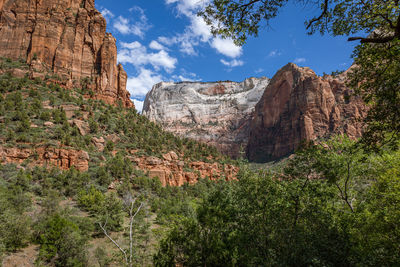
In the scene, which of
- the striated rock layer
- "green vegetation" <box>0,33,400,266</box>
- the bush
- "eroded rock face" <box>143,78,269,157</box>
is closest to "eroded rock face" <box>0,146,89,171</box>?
"green vegetation" <box>0,33,400,266</box>

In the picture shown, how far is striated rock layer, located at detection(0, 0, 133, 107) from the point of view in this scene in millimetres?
39625

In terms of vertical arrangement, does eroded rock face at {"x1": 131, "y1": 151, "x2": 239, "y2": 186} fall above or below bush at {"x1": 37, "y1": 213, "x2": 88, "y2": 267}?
above

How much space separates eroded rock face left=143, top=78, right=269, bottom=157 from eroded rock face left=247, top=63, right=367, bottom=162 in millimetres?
15166

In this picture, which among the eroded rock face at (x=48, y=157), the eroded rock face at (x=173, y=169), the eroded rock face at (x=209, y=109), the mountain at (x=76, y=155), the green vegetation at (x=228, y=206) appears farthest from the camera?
the eroded rock face at (x=209, y=109)

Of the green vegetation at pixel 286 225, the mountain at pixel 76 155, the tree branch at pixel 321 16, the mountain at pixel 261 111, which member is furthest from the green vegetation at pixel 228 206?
the mountain at pixel 261 111

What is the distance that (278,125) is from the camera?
295 feet

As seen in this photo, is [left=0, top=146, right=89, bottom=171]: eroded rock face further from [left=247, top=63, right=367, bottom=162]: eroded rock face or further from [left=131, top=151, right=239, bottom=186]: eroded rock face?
[left=247, top=63, right=367, bottom=162]: eroded rock face

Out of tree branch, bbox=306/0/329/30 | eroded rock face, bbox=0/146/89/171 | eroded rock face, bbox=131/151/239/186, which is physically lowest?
eroded rock face, bbox=131/151/239/186

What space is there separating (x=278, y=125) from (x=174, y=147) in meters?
62.7

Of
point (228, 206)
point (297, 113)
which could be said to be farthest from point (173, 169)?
point (297, 113)

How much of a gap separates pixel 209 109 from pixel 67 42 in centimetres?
8980

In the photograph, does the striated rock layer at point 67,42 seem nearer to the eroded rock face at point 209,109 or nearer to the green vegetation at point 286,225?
the green vegetation at point 286,225

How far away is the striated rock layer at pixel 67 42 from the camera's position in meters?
39.6

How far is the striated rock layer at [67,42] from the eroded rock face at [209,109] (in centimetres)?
6665
